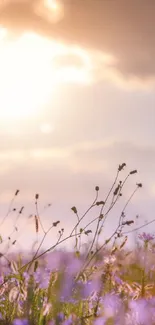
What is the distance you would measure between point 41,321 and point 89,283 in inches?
88.2

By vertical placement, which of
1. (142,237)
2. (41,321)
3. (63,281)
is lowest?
(41,321)

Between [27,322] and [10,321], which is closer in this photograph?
[27,322]

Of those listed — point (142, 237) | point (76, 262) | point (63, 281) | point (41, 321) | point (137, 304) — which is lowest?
point (41, 321)

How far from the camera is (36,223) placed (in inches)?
191

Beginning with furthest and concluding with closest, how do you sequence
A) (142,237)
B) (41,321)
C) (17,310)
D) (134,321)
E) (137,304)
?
(142,237)
(17,310)
(137,304)
(134,321)
(41,321)

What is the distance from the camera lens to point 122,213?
218 inches

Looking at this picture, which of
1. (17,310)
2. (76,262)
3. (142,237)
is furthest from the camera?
(142,237)

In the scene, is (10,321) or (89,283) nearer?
(10,321)

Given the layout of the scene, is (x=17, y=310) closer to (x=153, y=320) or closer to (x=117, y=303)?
(x=117, y=303)

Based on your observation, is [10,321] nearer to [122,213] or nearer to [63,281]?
[63,281]

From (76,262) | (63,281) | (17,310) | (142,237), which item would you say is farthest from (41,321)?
(142,237)

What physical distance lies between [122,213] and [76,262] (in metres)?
0.91

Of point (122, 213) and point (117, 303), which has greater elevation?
point (122, 213)

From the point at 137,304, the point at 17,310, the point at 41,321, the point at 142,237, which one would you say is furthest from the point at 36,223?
the point at 142,237
